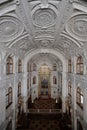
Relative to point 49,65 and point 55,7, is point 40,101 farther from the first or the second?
point 55,7

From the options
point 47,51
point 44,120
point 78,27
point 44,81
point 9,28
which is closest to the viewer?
point 78,27

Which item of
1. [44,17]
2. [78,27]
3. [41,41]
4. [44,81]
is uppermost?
[44,17]

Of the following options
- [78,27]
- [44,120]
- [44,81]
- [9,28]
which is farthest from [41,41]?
[44,81]

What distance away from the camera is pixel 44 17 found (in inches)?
340

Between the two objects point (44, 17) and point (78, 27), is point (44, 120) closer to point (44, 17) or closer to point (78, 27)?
Result: point (78, 27)

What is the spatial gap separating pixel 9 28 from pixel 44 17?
2794 millimetres

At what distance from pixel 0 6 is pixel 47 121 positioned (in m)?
18.6

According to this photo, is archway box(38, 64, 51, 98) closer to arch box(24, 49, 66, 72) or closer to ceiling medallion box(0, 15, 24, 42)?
arch box(24, 49, 66, 72)

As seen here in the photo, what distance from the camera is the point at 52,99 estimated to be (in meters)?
31.9

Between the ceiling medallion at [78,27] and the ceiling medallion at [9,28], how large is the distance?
3492 millimetres

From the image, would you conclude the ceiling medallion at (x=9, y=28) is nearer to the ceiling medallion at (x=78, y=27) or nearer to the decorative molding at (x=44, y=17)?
the decorative molding at (x=44, y=17)

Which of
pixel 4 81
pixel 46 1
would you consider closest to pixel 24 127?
pixel 4 81

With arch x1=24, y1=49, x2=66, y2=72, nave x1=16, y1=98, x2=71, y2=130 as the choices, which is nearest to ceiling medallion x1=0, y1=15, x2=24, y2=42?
arch x1=24, y1=49, x2=66, y2=72

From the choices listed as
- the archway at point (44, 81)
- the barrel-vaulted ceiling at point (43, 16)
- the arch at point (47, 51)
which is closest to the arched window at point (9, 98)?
the barrel-vaulted ceiling at point (43, 16)
